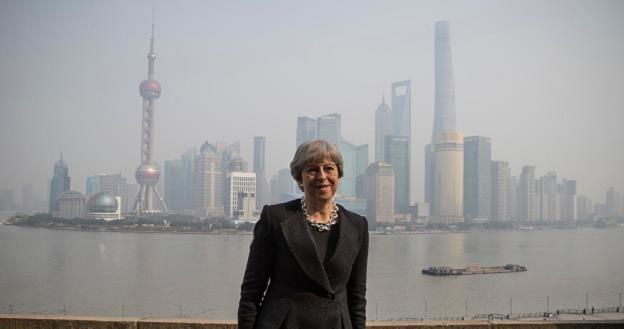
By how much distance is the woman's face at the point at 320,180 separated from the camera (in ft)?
3.66

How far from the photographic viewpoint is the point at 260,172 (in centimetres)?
6838

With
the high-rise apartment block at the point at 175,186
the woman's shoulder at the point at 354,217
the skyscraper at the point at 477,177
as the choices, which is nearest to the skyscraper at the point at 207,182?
the high-rise apartment block at the point at 175,186

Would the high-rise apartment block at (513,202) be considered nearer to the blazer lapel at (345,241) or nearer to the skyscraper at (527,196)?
the skyscraper at (527,196)

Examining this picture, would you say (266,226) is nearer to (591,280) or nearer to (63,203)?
(591,280)

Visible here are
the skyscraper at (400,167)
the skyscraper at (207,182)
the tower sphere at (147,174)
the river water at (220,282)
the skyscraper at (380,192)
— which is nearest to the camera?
the river water at (220,282)

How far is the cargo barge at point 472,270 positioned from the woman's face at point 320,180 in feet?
72.9

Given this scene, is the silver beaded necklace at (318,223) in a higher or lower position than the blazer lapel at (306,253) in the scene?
higher

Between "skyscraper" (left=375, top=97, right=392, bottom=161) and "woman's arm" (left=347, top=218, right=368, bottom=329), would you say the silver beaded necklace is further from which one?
"skyscraper" (left=375, top=97, right=392, bottom=161)

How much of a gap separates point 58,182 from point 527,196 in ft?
160

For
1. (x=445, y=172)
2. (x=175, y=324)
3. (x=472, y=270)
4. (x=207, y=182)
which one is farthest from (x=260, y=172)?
(x=175, y=324)

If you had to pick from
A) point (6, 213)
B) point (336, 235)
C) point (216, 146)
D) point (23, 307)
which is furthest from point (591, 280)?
point (216, 146)

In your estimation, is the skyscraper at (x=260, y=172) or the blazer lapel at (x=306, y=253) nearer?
the blazer lapel at (x=306, y=253)

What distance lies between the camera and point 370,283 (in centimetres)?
1831

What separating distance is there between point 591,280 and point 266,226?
933 inches
